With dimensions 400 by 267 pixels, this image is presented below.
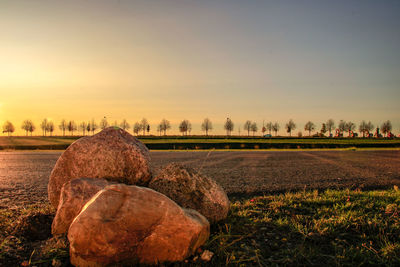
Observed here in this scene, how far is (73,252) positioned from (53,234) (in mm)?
1319

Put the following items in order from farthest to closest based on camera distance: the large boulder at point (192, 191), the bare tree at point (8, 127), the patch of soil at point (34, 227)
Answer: the bare tree at point (8, 127)
the large boulder at point (192, 191)
the patch of soil at point (34, 227)

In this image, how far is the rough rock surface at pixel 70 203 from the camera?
441 cm

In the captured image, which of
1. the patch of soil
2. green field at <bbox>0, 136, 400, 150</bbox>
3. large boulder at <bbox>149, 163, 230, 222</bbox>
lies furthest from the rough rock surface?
green field at <bbox>0, 136, 400, 150</bbox>

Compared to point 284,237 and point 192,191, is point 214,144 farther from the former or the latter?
point 284,237

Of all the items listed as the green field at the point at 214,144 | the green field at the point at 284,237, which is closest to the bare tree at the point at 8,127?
the green field at the point at 214,144

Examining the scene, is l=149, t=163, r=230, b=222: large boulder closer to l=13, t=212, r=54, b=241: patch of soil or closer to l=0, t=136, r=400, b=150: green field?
l=13, t=212, r=54, b=241: patch of soil

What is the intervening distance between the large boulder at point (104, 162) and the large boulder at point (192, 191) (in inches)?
16.4

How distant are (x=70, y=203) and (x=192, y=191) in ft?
6.57

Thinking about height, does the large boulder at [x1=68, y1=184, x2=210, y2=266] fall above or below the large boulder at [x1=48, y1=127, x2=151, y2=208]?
below

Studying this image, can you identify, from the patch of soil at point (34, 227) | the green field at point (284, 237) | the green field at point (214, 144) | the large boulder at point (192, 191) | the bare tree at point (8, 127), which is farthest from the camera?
the bare tree at point (8, 127)

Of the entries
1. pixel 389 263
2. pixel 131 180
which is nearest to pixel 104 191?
pixel 131 180

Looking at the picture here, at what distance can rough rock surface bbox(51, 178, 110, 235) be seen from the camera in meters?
4.41

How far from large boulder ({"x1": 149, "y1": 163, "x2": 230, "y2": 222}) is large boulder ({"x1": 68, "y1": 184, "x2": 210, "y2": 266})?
1.16 m

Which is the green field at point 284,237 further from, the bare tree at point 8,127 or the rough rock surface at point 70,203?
the bare tree at point 8,127
